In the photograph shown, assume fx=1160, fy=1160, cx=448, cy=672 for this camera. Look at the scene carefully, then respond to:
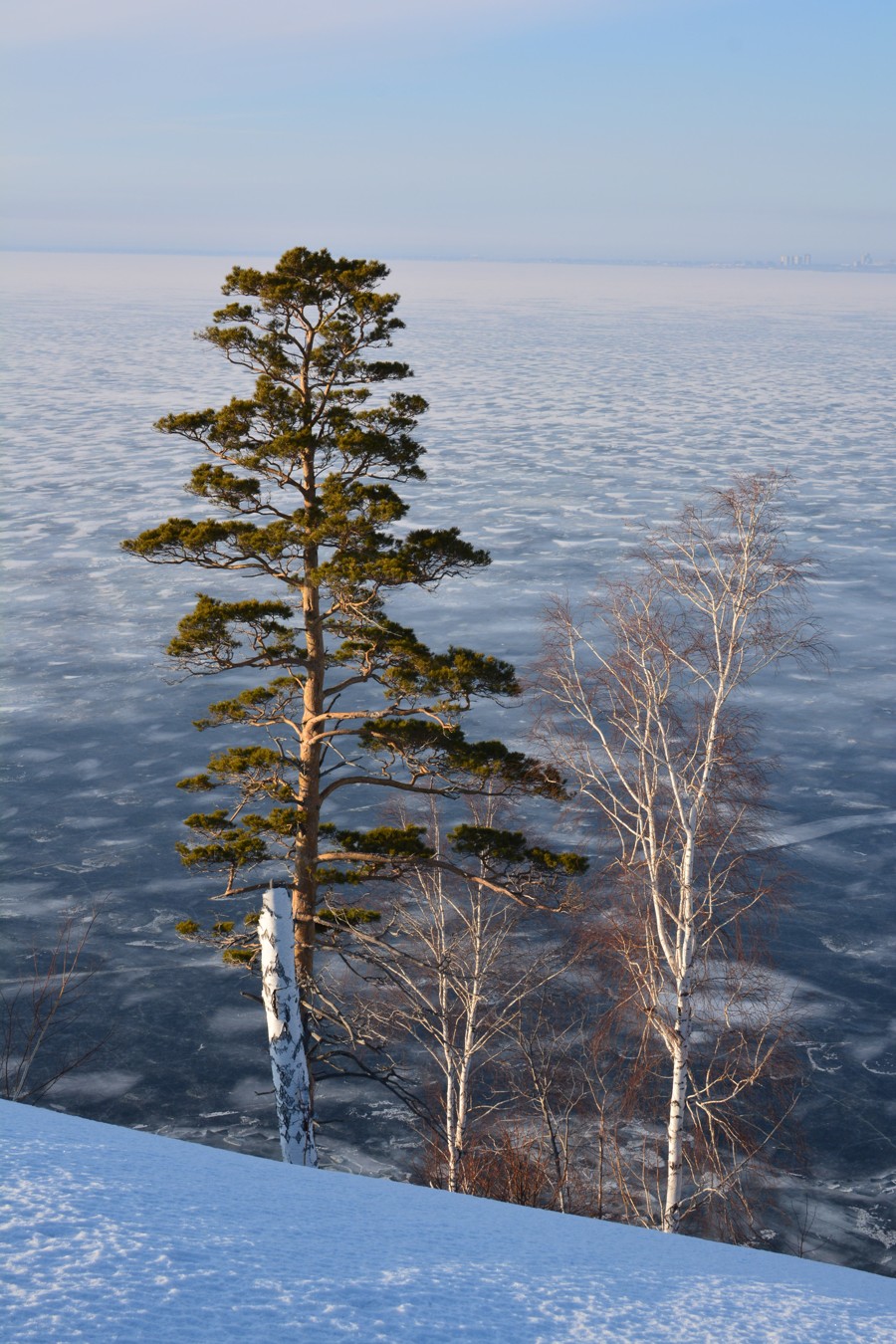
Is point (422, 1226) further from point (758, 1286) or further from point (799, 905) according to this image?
point (799, 905)

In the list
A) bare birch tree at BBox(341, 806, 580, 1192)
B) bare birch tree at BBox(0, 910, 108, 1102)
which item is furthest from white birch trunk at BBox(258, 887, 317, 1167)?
bare birch tree at BBox(0, 910, 108, 1102)

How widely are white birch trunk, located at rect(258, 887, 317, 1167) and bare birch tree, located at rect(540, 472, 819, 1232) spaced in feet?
17.6

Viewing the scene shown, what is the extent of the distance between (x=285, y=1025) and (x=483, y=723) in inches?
978

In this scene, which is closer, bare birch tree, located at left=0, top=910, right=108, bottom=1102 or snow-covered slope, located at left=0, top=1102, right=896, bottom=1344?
snow-covered slope, located at left=0, top=1102, right=896, bottom=1344

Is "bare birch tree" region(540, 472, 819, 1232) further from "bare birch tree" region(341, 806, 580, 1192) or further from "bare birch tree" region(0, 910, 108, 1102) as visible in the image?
"bare birch tree" region(0, 910, 108, 1102)

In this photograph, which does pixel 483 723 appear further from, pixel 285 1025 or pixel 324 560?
pixel 285 1025

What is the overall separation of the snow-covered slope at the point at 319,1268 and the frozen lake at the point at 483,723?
1289 centimetres

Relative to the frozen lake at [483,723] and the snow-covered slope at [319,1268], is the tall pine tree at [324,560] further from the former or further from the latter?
the snow-covered slope at [319,1268]

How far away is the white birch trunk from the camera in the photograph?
24.9ft

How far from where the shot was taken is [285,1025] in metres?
7.58

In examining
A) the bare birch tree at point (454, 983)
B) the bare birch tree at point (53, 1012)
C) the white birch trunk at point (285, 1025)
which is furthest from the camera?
the bare birch tree at point (53, 1012)

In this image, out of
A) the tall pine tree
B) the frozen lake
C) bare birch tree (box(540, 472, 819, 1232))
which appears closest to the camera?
the tall pine tree

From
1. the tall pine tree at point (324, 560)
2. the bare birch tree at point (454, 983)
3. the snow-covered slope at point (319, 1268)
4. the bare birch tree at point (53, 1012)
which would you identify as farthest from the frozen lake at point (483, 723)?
the snow-covered slope at point (319, 1268)

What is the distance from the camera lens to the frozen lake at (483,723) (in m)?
17.8
